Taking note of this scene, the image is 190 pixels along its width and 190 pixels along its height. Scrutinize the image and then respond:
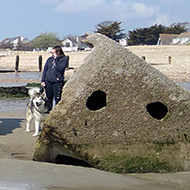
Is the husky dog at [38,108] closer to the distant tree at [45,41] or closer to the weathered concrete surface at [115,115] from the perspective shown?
the weathered concrete surface at [115,115]

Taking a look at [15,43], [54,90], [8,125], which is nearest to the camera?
[54,90]

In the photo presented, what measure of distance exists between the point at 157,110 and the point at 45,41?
384 feet

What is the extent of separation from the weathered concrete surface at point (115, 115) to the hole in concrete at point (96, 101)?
0.08 feet

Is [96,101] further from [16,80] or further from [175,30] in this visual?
[175,30]

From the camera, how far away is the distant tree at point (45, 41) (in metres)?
121

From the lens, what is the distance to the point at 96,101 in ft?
19.4

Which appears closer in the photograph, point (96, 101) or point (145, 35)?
point (96, 101)

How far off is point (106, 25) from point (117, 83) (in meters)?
94.6

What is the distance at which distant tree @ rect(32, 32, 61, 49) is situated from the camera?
4771 inches

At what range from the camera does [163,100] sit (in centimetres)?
572

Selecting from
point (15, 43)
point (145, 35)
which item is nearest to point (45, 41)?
point (15, 43)

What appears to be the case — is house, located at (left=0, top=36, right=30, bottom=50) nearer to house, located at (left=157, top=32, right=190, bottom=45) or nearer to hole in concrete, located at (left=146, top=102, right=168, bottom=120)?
house, located at (left=157, top=32, right=190, bottom=45)

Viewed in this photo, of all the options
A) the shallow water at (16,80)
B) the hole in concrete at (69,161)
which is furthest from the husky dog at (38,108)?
the shallow water at (16,80)

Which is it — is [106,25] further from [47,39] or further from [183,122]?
[183,122]
